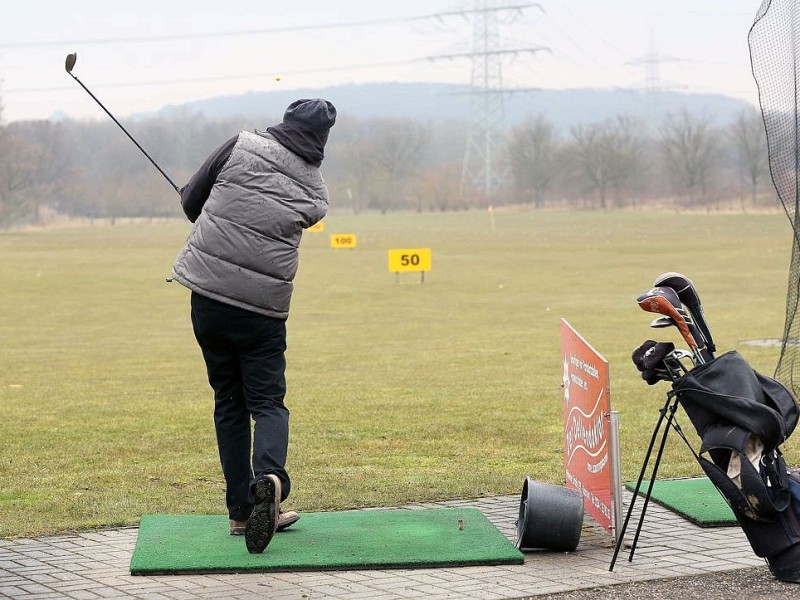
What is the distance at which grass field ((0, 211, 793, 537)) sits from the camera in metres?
7.36

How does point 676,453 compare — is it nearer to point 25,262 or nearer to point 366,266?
point 366,266

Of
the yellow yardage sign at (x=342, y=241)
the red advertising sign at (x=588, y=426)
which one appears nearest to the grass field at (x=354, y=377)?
the red advertising sign at (x=588, y=426)

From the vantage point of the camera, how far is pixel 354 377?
14.4m

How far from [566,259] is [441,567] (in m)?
42.6

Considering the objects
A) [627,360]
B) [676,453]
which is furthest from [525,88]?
[676,453]

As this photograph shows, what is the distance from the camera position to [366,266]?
44.4m

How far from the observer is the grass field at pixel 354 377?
290 inches

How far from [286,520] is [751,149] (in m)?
112

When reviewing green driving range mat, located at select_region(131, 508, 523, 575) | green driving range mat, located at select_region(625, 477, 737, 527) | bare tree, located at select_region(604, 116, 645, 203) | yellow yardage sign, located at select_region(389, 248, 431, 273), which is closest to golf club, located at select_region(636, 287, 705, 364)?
green driving range mat, located at select_region(131, 508, 523, 575)

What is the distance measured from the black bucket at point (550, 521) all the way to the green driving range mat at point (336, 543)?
111 mm

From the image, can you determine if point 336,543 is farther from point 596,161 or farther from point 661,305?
point 596,161

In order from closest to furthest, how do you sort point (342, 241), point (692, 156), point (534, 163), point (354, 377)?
point (354, 377)
point (342, 241)
point (692, 156)
point (534, 163)

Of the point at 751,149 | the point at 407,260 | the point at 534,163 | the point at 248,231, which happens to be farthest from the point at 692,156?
the point at 248,231

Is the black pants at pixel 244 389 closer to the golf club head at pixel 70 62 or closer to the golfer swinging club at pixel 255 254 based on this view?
the golfer swinging club at pixel 255 254
